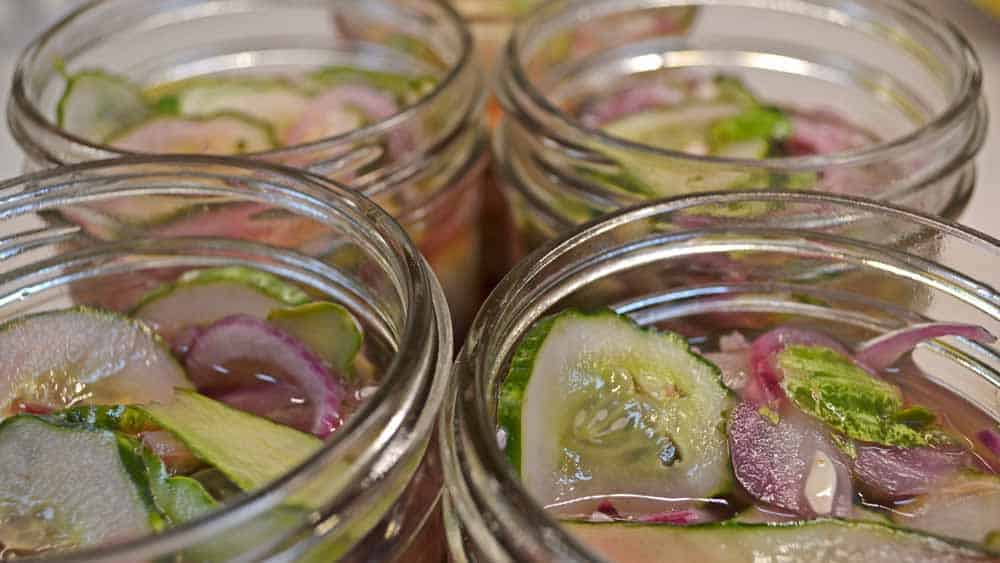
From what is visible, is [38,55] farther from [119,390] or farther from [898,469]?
[898,469]

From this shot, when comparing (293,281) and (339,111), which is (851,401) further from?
(339,111)

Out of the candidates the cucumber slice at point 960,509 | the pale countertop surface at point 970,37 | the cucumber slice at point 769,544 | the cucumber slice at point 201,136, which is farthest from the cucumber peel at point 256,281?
the pale countertop surface at point 970,37

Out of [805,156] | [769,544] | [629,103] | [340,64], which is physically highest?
[340,64]

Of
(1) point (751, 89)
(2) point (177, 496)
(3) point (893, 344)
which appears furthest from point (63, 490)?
(1) point (751, 89)

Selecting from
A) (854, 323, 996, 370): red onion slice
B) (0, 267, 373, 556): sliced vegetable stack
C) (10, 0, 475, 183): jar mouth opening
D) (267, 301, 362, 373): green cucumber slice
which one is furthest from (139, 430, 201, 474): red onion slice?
(854, 323, 996, 370): red onion slice

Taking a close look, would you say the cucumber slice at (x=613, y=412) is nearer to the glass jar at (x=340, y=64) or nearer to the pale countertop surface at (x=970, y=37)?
the glass jar at (x=340, y=64)

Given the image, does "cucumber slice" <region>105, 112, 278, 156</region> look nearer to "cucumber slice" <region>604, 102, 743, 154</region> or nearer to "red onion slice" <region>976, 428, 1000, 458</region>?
"cucumber slice" <region>604, 102, 743, 154</region>
